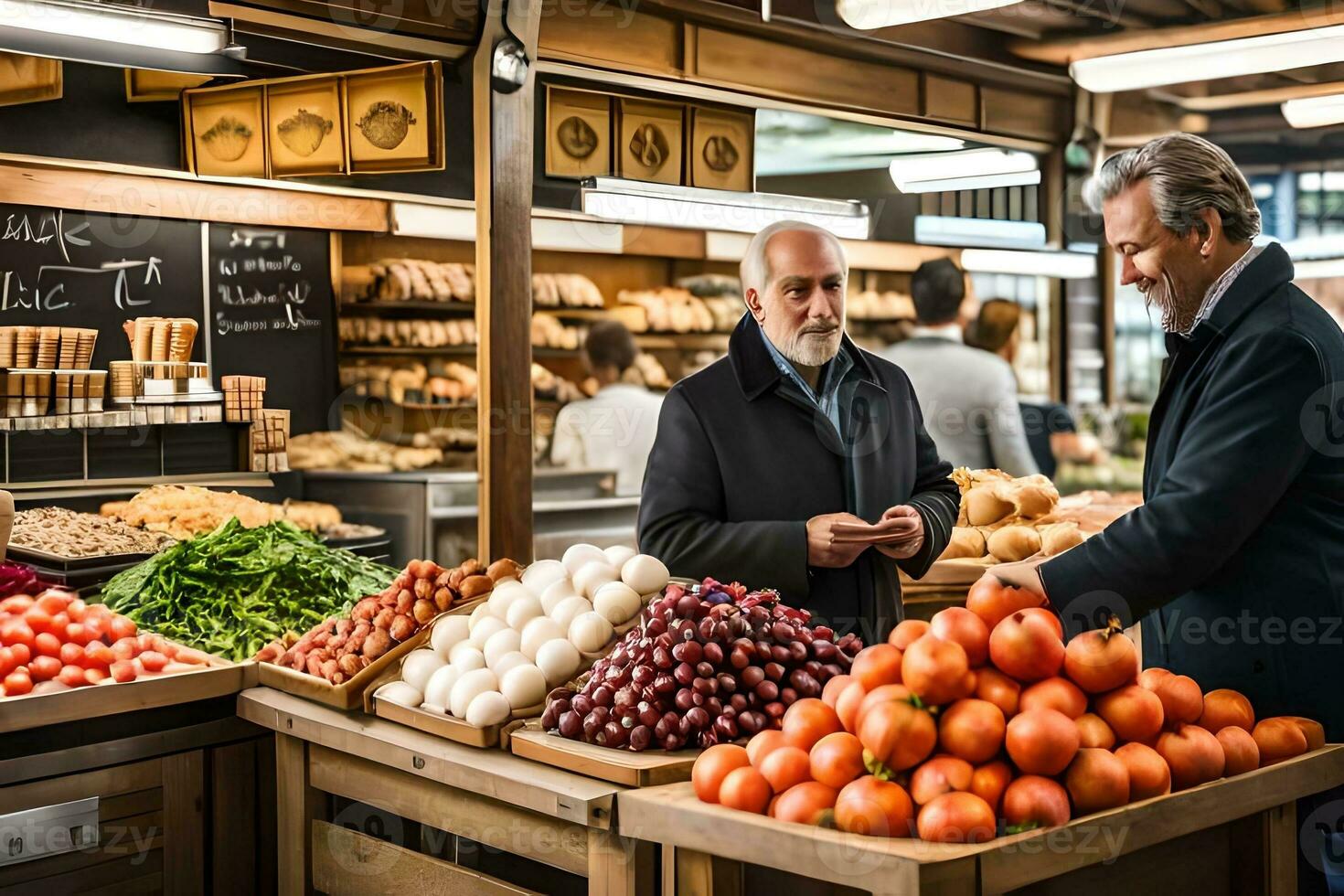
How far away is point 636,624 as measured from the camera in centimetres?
236

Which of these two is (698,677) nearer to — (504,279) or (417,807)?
(417,807)

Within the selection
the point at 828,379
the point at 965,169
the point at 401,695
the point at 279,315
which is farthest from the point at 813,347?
the point at 965,169

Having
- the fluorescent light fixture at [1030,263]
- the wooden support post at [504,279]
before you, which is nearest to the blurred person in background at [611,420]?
the wooden support post at [504,279]

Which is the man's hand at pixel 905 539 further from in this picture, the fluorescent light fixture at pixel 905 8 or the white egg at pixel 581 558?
the fluorescent light fixture at pixel 905 8

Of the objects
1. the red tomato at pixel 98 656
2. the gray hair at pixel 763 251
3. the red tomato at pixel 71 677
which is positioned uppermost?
the gray hair at pixel 763 251

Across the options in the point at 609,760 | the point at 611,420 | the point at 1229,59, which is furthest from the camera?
the point at 611,420

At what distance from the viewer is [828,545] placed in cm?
265

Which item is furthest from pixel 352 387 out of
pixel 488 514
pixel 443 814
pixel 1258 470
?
pixel 1258 470

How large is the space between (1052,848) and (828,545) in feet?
3.74

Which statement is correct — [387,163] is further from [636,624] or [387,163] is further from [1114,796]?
[1114,796]

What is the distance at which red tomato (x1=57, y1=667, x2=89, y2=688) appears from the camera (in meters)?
2.75

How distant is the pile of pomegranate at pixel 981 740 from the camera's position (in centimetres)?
155

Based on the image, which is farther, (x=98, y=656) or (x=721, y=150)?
(x=721, y=150)

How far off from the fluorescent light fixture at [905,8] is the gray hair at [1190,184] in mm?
1828
